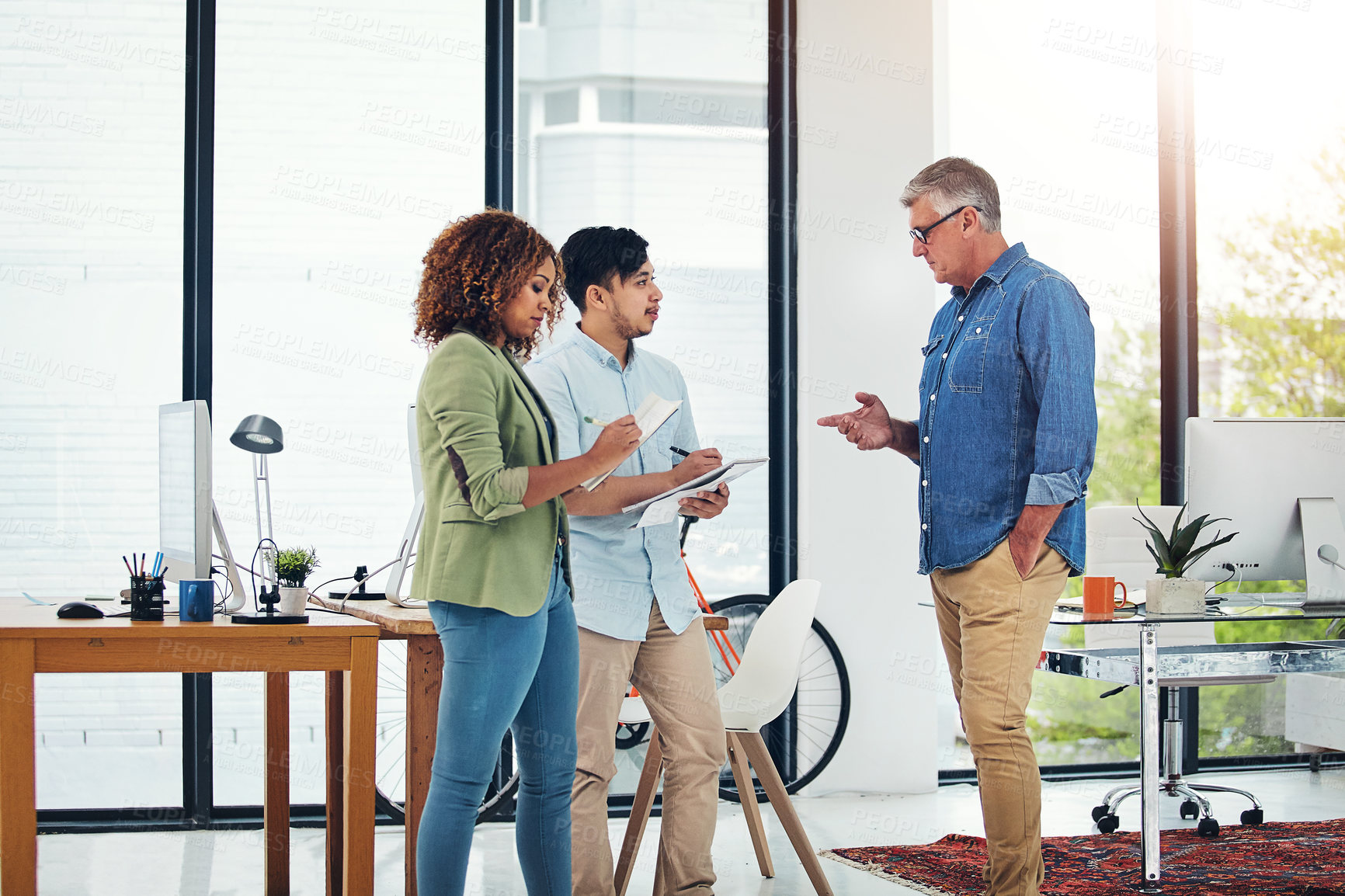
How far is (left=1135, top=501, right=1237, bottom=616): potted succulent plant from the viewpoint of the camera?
2.81 meters

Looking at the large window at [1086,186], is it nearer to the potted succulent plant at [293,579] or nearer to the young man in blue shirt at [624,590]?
the young man in blue shirt at [624,590]

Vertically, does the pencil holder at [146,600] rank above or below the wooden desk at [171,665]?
above

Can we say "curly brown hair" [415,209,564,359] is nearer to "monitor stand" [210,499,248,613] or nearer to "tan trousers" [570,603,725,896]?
"tan trousers" [570,603,725,896]

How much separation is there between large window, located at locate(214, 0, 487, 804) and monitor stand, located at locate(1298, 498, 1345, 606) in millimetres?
2843

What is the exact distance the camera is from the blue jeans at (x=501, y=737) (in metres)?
1.85

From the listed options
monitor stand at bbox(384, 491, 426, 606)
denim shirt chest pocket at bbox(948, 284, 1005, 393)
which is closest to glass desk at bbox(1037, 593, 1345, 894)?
denim shirt chest pocket at bbox(948, 284, 1005, 393)

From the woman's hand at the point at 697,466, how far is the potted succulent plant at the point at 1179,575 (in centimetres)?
128

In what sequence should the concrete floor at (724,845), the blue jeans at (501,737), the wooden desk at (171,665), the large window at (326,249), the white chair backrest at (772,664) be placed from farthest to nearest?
1. the large window at (326,249)
2. the concrete floor at (724,845)
3. the white chair backrest at (772,664)
4. the wooden desk at (171,665)
5. the blue jeans at (501,737)

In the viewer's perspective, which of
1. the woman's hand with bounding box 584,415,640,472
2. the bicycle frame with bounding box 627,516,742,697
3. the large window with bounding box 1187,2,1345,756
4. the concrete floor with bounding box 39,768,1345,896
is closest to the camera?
the woman's hand with bounding box 584,415,640,472

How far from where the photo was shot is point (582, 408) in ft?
7.86

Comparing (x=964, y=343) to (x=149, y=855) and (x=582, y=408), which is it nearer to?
(x=582, y=408)

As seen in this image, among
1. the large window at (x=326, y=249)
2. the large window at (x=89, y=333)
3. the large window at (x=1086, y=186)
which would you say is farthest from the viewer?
the large window at (x=1086, y=186)

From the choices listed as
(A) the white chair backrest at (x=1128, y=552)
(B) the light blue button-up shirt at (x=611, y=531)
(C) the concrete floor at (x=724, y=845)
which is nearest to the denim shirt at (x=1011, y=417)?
(B) the light blue button-up shirt at (x=611, y=531)

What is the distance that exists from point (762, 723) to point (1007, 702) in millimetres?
858
